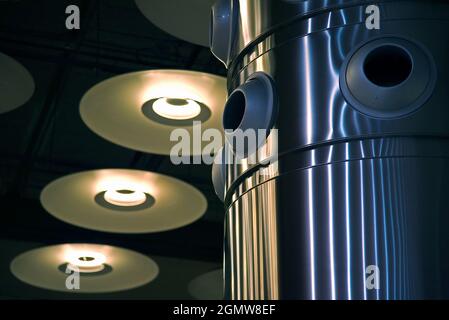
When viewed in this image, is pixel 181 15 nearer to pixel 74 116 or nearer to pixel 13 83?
pixel 13 83

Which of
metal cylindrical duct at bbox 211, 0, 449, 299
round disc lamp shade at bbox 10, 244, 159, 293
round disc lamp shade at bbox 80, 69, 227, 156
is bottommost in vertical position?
metal cylindrical duct at bbox 211, 0, 449, 299

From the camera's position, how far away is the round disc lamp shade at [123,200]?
1141 centimetres

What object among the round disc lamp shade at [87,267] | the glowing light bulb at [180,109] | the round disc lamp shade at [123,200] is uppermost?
the glowing light bulb at [180,109]

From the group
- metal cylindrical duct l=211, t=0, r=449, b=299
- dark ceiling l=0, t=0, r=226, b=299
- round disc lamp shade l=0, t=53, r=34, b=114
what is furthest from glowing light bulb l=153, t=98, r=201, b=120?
metal cylindrical duct l=211, t=0, r=449, b=299

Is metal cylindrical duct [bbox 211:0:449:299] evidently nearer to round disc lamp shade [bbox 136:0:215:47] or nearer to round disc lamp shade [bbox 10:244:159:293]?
round disc lamp shade [bbox 136:0:215:47]

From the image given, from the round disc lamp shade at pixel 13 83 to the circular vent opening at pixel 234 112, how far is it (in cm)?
606

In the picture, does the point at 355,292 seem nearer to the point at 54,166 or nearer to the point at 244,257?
the point at 244,257

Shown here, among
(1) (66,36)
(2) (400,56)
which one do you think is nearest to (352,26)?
(2) (400,56)

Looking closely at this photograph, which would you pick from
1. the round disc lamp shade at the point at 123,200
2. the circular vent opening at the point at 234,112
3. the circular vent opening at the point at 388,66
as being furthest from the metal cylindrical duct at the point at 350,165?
the round disc lamp shade at the point at 123,200

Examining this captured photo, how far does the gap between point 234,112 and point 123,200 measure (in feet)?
29.4

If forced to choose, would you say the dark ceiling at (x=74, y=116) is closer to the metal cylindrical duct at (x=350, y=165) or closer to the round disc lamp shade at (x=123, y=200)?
the round disc lamp shade at (x=123, y=200)

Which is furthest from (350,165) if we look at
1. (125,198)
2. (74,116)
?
(74,116)

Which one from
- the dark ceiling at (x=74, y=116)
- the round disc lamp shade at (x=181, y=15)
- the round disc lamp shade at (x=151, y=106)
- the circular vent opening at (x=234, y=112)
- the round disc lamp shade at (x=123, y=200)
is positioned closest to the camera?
the circular vent opening at (x=234, y=112)

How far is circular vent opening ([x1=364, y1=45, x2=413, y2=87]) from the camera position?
319 cm
